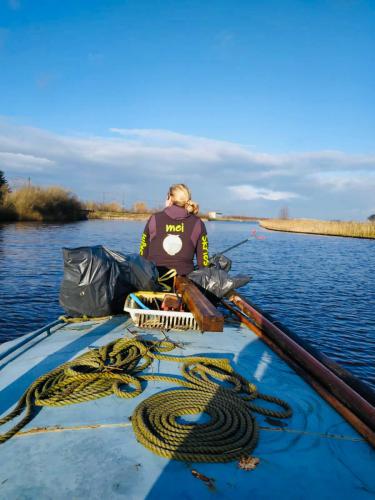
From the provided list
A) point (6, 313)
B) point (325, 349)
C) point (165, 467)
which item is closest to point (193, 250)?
point (165, 467)

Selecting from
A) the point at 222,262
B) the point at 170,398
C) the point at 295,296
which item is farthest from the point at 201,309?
the point at 295,296

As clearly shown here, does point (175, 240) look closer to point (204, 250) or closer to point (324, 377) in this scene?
point (204, 250)

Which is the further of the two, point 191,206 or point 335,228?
point 335,228

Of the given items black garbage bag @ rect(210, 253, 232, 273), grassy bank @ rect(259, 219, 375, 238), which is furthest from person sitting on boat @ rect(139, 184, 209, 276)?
grassy bank @ rect(259, 219, 375, 238)

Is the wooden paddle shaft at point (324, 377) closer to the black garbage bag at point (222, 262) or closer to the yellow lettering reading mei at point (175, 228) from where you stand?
the yellow lettering reading mei at point (175, 228)

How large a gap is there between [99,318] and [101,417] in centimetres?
232

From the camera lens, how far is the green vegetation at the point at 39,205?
40.1 m

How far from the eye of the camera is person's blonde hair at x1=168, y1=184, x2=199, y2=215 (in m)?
5.05

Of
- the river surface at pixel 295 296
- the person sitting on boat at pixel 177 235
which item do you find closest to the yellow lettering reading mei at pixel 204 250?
the person sitting on boat at pixel 177 235

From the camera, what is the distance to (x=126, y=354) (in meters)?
3.28

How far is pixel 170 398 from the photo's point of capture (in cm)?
251

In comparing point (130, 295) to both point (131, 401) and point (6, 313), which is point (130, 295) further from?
point (6, 313)

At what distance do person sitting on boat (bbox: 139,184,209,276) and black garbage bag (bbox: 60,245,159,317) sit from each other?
27.3 inches

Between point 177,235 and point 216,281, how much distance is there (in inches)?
38.0
